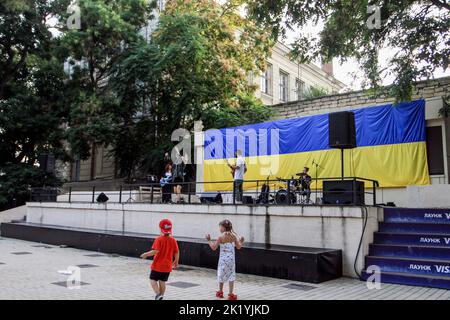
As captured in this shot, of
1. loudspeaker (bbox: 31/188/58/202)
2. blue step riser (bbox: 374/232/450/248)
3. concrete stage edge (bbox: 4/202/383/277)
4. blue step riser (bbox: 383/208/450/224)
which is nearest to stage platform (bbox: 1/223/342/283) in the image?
concrete stage edge (bbox: 4/202/383/277)

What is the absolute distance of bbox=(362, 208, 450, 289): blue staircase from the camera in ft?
30.2

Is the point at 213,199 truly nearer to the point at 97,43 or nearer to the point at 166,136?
the point at 166,136

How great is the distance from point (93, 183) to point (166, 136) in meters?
9.87

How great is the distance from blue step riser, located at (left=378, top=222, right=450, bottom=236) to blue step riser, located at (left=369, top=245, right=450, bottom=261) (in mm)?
786

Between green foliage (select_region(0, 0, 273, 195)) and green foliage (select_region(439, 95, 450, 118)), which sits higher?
green foliage (select_region(0, 0, 273, 195))

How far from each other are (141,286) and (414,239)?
662 centimetres

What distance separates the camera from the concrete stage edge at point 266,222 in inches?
411

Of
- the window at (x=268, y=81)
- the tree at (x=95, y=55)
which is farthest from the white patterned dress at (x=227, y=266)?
the window at (x=268, y=81)

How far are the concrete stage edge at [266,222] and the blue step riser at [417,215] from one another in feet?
0.97

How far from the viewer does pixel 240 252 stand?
11.0 m

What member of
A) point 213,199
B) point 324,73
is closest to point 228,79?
point 213,199

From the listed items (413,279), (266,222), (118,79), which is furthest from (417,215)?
(118,79)

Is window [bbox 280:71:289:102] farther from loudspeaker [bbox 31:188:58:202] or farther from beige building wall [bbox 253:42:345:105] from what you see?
loudspeaker [bbox 31:188:58:202]

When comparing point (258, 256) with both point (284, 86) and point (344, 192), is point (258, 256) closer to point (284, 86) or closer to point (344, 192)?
point (344, 192)
